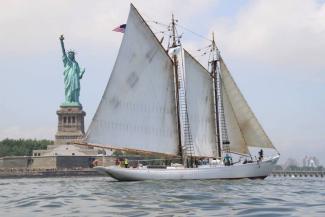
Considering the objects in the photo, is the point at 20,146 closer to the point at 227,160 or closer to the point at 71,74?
the point at 71,74

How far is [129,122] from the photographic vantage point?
52.0 meters

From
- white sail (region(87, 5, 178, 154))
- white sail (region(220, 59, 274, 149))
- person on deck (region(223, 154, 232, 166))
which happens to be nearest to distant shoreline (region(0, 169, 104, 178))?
person on deck (region(223, 154, 232, 166))

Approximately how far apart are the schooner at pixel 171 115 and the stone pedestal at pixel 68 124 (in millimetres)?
91508

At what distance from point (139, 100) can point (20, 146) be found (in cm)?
12347

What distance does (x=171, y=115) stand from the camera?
56406 millimetres

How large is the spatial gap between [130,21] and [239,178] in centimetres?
1882

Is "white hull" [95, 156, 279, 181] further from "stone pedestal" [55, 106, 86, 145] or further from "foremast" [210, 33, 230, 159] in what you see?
"stone pedestal" [55, 106, 86, 145]

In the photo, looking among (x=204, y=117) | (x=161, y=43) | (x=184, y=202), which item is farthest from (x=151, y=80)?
(x=184, y=202)

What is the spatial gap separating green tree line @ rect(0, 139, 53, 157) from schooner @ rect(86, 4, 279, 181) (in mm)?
112389

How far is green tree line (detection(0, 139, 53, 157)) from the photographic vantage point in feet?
543

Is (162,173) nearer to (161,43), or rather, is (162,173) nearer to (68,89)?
(161,43)

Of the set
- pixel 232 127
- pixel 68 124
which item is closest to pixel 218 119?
pixel 232 127

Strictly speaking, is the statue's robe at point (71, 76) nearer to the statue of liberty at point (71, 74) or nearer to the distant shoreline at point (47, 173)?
the statue of liberty at point (71, 74)

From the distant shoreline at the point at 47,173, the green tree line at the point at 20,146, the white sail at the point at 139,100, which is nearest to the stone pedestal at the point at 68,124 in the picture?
the green tree line at the point at 20,146
